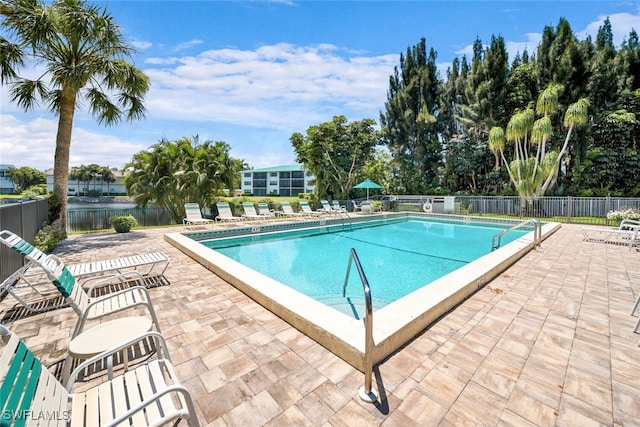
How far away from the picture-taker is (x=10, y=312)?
3.73 metres

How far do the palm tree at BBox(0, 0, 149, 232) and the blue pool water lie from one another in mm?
5716

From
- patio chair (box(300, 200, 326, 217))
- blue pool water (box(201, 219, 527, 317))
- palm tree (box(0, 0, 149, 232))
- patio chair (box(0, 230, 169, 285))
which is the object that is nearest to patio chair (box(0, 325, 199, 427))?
patio chair (box(0, 230, 169, 285))

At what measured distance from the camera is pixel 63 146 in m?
9.39

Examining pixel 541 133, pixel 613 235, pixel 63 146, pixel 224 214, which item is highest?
pixel 541 133

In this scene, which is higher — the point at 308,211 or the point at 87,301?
the point at 308,211

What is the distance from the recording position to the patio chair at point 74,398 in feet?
3.95

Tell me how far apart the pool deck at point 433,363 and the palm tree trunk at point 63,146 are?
276 inches

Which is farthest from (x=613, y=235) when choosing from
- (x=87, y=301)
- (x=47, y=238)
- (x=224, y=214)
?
(x=47, y=238)

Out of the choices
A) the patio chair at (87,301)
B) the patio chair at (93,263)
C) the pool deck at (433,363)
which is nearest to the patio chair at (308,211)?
the patio chair at (93,263)

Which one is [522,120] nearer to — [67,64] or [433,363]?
[433,363]

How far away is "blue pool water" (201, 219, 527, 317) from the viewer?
585 cm

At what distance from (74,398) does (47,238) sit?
26.6ft

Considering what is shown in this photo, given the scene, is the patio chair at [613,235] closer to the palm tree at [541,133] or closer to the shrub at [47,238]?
the palm tree at [541,133]

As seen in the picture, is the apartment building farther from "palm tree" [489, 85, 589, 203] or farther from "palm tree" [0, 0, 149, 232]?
"palm tree" [0, 0, 149, 232]
